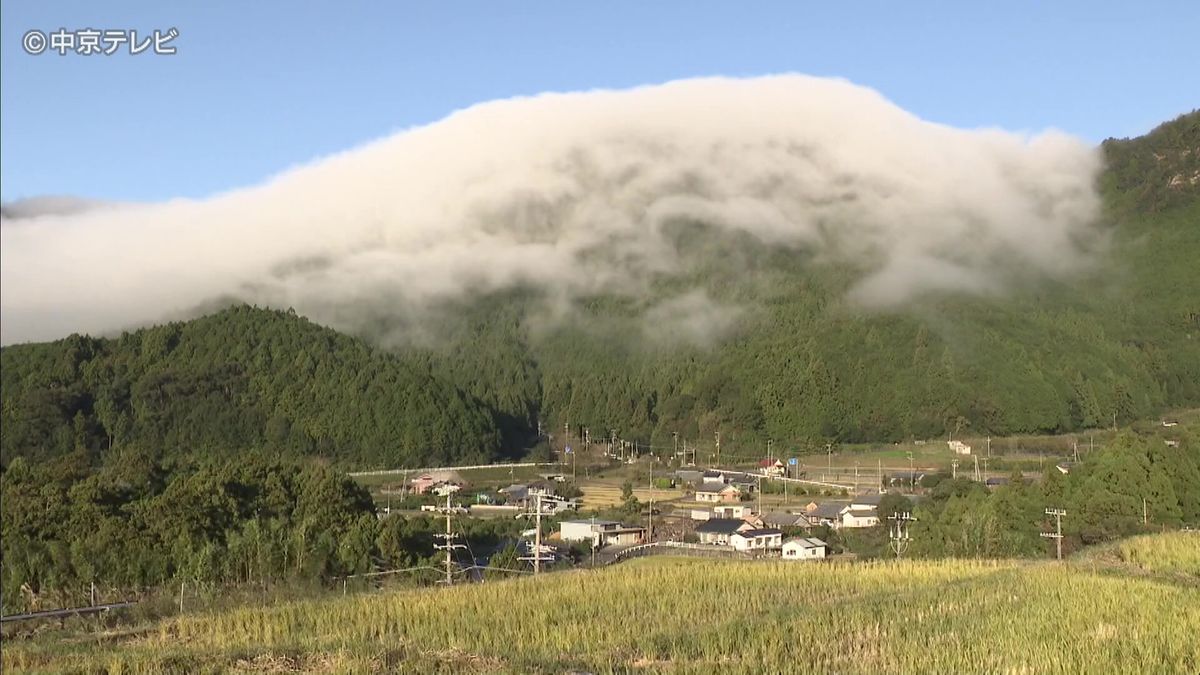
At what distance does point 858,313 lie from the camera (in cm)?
9875

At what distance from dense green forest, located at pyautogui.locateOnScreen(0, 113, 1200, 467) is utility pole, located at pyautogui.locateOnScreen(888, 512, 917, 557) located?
34.4 meters

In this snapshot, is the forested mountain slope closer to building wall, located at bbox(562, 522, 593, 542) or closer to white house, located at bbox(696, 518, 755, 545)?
building wall, located at bbox(562, 522, 593, 542)

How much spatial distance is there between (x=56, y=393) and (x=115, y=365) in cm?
1039

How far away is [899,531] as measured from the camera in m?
37.4

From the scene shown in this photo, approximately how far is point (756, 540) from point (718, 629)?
31.2 metres

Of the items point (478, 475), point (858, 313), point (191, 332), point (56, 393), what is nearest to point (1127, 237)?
point (858, 313)

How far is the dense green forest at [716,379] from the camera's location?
74.5 meters

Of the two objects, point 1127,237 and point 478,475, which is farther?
point 1127,237

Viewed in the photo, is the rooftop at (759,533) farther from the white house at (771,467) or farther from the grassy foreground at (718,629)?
the white house at (771,467)

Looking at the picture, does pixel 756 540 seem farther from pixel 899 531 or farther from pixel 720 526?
pixel 899 531

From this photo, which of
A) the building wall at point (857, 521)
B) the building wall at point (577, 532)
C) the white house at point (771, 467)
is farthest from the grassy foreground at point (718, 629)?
the white house at point (771, 467)

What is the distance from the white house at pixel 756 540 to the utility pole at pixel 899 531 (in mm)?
4983

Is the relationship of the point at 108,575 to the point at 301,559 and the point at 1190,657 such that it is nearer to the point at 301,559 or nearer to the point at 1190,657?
the point at 301,559

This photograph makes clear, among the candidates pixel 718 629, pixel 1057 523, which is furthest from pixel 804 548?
pixel 718 629
